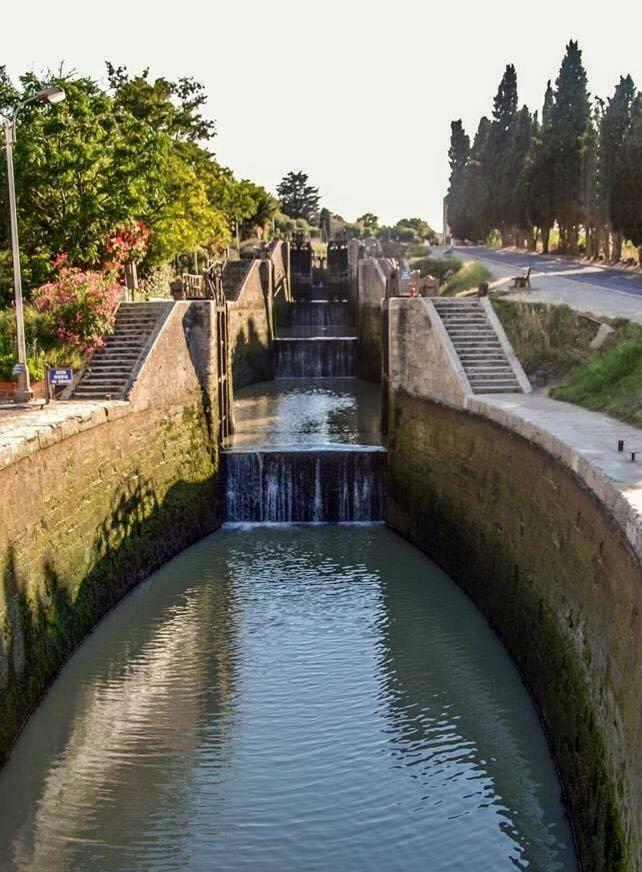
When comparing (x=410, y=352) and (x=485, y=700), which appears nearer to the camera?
(x=485, y=700)

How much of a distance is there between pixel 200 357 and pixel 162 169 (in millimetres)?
8463

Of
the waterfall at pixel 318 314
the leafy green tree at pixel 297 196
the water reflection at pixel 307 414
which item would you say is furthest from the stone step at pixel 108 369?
the leafy green tree at pixel 297 196

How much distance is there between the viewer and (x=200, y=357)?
2541 centimetres

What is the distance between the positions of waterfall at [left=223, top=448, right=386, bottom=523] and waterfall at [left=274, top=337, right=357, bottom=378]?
17608 millimetres

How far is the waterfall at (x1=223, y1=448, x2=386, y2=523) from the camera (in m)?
24.7

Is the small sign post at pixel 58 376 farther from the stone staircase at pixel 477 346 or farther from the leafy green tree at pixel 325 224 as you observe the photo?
the leafy green tree at pixel 325 224

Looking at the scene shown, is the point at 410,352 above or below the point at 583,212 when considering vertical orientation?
below

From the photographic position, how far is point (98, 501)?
18.4m

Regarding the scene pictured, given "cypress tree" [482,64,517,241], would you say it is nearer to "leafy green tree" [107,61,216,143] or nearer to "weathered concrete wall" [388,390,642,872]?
"leafy green tree" [107,61,216,143]

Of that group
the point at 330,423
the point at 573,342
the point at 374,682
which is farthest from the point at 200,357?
the point at 374,682

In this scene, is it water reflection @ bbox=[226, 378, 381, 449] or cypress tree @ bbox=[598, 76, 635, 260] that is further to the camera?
cypress tree @ bbox=[598, 76, 635, 260]

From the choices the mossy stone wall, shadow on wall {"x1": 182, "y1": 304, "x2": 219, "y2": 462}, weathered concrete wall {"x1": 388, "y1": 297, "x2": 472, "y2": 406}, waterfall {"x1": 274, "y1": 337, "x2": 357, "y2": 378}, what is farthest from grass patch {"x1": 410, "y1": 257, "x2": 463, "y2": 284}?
the mossy stone wall

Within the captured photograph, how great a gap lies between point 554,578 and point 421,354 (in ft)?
35.6

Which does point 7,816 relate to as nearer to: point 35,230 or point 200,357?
point 200,357
